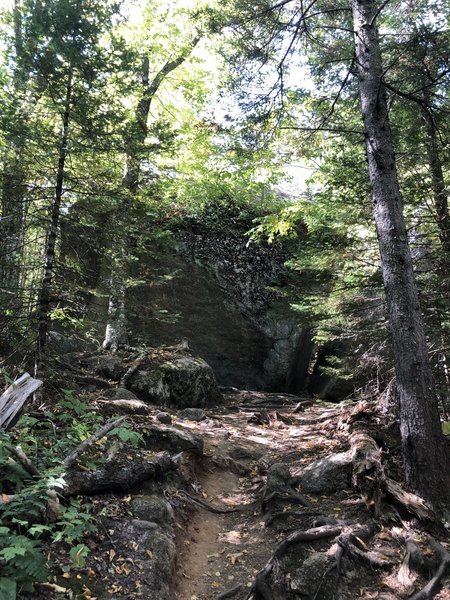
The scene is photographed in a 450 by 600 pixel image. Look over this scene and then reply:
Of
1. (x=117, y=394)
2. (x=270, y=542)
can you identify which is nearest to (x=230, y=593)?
(x=270, y=542)

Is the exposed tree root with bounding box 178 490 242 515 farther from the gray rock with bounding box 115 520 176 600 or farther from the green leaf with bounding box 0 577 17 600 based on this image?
the green leaf with bounding box 0 577 17 600

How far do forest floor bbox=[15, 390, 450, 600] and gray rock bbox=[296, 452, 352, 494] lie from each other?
2 centimetres

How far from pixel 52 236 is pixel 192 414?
195 inches

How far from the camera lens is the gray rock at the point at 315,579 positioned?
3.69m

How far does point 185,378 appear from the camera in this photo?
1010cm

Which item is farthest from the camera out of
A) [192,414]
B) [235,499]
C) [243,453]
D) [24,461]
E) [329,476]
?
[192,414]

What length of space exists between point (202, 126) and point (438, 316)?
8.41 m

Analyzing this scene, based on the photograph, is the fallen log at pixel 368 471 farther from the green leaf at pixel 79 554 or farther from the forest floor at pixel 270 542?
the green leaf at pixel 79 554

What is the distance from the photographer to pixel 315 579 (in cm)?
378

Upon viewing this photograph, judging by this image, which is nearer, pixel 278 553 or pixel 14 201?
pixel 278 553

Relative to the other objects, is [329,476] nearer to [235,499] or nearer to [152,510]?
[235,499]

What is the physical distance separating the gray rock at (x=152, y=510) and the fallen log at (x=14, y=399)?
1599 millimetres

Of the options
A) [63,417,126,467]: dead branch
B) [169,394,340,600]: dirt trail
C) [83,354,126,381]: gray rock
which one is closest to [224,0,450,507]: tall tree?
[169,394,340,600]: dirt trail

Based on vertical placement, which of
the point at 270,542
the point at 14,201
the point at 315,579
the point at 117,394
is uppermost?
the point at 14,201
